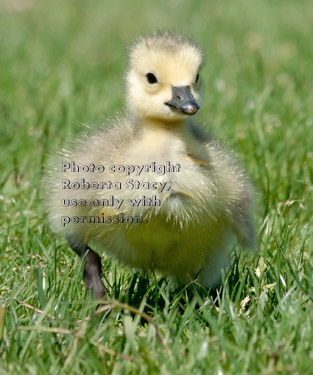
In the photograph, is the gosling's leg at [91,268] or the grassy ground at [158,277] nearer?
the grassy ground at [158,277]

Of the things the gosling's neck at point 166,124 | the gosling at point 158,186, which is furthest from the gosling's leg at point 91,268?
the gosling's neck at point 166,124

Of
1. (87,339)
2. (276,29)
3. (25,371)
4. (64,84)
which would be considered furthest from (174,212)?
(276,29)

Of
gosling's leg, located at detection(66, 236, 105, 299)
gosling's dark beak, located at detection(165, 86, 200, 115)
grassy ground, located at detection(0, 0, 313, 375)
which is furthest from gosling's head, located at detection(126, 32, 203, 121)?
gosling's leg, located at detection(66, 236, 105, 299)

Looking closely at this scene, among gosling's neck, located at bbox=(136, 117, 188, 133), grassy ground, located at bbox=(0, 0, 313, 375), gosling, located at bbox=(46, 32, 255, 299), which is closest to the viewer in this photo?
grassy ground, located at bbox=(0, 0, 313, 375)

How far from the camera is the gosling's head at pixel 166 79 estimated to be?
268 cm

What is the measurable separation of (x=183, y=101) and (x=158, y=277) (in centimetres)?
75

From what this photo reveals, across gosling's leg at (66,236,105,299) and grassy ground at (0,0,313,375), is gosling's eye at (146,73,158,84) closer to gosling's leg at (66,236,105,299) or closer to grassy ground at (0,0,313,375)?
grassy ground at (0,0,313,375)

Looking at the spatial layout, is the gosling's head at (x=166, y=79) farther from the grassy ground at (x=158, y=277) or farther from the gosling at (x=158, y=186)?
the grassy ground at (x=158, y=277)

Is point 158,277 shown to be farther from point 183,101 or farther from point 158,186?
point 183,101

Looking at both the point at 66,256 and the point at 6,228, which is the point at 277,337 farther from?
the point at 6,228

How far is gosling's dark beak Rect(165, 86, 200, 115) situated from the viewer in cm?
262

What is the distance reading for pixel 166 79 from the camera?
8.97ft

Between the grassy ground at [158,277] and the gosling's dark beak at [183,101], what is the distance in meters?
0.49

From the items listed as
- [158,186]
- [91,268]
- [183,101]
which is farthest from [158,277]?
[183,101]
